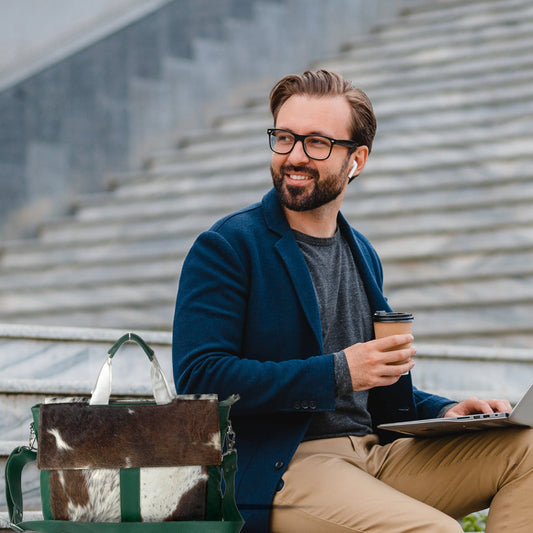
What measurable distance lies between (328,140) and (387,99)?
465 cm

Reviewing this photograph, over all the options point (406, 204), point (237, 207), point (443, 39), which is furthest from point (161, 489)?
point (443, 39)

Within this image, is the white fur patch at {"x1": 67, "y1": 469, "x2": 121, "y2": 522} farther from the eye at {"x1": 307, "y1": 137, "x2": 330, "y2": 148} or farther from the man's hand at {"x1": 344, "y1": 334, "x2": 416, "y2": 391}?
the eye at {"x1": 307, "y1": 137, "x2": 330, "y2": 148}

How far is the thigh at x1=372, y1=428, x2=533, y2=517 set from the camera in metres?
2.27

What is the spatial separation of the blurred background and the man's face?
1.70 m

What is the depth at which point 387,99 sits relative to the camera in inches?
272

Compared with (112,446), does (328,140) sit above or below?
above

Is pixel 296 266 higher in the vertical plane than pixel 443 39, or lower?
lower

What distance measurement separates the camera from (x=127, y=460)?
76.4 inches

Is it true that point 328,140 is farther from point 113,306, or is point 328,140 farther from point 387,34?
point 387,34

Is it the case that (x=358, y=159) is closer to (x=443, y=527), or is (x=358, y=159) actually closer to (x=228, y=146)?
(x=443, y=527)

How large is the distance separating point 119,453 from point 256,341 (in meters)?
0.50

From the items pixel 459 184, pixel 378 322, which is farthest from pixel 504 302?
pixel 378 322

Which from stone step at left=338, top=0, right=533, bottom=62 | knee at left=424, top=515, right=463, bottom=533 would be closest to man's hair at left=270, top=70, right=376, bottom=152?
knee at left=424, top=515, right=463, bottom=533

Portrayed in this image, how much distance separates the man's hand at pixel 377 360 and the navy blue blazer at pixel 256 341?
0.20 ft
